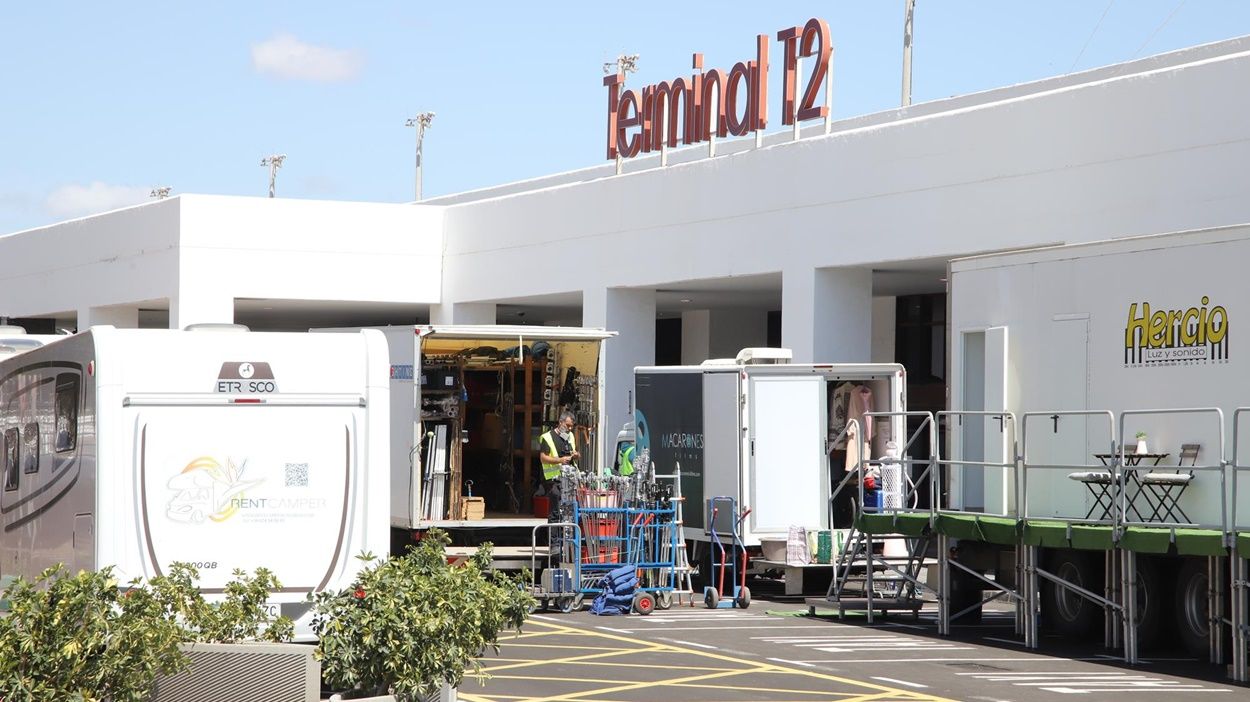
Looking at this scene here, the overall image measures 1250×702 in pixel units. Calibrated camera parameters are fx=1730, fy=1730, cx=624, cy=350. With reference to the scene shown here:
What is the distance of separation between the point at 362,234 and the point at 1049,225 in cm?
1767

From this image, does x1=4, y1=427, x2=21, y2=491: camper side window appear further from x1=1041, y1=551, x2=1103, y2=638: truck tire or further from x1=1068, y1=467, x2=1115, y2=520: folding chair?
x1=1041, y1=551, x2=1103, y2=638: truck tire

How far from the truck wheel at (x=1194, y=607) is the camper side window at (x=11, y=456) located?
10.4 metres

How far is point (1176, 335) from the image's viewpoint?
612 inches

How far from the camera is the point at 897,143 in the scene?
25.5m

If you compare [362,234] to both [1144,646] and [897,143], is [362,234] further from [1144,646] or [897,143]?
[1144,646]

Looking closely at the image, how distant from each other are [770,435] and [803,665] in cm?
659

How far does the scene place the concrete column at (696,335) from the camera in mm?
37938

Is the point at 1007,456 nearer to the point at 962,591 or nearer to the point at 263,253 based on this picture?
the point at 962,591

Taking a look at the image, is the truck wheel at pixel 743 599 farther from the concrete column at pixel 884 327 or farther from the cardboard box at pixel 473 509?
the concrete column at pixel 884 327

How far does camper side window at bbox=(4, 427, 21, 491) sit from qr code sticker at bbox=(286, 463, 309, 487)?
3.35 metres

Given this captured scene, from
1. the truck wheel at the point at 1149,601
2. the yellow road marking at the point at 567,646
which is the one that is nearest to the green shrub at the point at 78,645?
the yellow road marking at the point at 567,646

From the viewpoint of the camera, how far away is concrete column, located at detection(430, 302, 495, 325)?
120 feet

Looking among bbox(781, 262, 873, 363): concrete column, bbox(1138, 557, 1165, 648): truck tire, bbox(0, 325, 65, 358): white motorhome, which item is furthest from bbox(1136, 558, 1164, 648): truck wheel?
bbox(0, 325, 65, 358): white motorhome

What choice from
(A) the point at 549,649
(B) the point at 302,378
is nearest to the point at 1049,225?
(A) the point at 549,649
